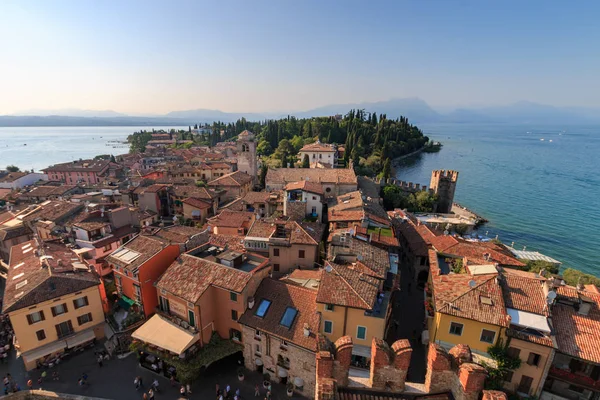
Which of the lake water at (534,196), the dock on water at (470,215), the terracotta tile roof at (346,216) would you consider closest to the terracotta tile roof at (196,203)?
the terracotta tile roof at (346,216)

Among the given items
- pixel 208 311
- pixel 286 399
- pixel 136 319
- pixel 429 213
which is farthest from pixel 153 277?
pixel 429 213

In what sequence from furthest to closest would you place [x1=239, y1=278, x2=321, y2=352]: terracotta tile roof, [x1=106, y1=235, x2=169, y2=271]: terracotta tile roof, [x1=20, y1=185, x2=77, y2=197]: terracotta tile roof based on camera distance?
[x1=20, y1=185, x2=77, y2=197]: terracotta tile roof → [x1=106, y1=235, x2=169, y2=271]: terracotta tile roof → [x1=239, y1=278, x2=321, y2=352]: terracotta tile roof

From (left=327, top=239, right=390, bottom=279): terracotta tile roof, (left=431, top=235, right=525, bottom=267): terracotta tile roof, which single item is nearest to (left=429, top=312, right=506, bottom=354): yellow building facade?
(left=327, top=239, right=390, bottom=279): terracotta tile roof

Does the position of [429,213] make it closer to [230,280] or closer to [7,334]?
[230,280]

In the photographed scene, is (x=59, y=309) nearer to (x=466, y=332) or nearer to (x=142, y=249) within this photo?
(x=142, y=249)

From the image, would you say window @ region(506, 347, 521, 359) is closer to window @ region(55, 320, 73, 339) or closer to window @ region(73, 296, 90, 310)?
window @ region(73, 296, 90, 310)

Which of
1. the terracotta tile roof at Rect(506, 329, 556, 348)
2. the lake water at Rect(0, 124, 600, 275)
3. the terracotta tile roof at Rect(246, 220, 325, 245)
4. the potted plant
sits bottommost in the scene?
the lake water at Rect(0, 124, 600, 275)
